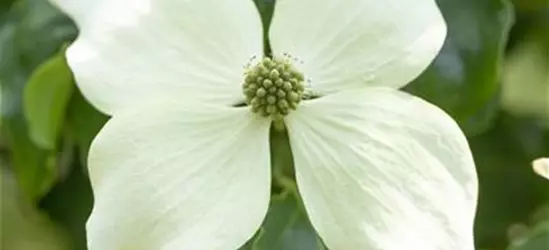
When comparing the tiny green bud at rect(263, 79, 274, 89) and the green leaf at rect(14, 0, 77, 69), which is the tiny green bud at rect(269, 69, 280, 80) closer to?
the tiny green bud at rect(263, 79, 274, 89)

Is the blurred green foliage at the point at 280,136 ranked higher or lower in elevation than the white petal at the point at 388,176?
lower

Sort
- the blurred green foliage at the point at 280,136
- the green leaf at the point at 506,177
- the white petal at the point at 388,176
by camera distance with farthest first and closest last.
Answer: the green leaf at the point at 506,177 < the blurred green foliage at the point at 280,136 < the white petal at the point at 388,176

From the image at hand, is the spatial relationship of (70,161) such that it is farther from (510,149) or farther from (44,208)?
(510,149)

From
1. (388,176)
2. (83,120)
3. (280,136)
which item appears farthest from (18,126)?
(388,176)

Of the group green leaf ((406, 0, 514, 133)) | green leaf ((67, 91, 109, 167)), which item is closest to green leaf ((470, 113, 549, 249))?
green leaf ((406, 0, 514, 133))

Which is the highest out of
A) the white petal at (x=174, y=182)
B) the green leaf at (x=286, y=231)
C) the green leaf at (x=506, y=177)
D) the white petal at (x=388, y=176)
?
the white petal at (x=388, y=176)

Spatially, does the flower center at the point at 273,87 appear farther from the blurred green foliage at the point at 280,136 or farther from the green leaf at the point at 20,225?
the green leaf at the point at 20,225

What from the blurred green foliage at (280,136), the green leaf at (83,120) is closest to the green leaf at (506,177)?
the blurred green foliage at (280,136)
